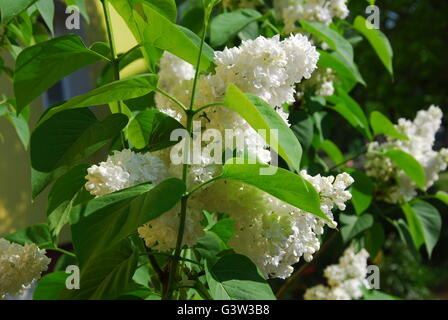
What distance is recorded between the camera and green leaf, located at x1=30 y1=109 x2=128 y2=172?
729 millimetres

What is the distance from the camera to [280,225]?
0.71m

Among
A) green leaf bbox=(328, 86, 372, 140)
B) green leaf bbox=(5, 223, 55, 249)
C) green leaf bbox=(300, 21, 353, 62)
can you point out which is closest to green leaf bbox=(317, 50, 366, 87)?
green leaf bbox=(300, 21, 353, 62)

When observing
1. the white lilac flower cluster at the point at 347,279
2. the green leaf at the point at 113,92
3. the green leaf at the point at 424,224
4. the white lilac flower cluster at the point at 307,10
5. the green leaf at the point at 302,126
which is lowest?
the white lilac flower cluster at the point at 347,279

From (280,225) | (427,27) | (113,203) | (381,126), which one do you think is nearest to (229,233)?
(280,225)

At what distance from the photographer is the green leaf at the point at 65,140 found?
2.39ft

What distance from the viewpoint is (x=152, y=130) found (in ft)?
2.48

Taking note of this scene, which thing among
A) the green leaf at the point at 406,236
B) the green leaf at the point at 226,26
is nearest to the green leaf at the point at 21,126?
the green leaf at the point at 226,26

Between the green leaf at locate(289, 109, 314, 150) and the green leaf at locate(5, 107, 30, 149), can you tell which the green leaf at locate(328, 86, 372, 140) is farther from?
the green leaf at locate(5, 107, 30, 149)

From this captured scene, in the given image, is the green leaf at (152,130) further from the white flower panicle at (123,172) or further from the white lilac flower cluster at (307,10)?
the white lilac flower cluster at (307,10)

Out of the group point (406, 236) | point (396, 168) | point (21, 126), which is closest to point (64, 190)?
point (21, 126)

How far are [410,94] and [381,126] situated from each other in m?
6.32

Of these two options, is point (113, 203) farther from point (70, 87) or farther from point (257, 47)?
point (70, 87)

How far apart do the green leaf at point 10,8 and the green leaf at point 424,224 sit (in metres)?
1.17

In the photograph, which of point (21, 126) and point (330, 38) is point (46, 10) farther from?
point (330, 38)
